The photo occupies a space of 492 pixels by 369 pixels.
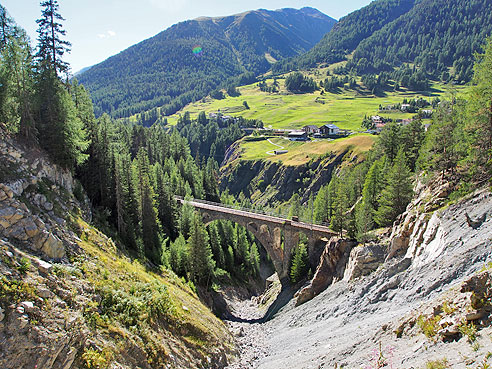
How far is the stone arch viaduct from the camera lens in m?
52.9

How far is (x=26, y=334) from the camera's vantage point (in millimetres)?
14398

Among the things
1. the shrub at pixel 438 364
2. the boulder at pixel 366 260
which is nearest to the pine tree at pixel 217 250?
the boulder at pixel 366 260

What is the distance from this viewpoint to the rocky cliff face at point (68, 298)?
49.1 ft

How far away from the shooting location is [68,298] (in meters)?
17.8

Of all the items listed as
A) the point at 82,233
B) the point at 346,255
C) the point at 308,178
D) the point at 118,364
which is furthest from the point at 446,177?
the point at 308,178

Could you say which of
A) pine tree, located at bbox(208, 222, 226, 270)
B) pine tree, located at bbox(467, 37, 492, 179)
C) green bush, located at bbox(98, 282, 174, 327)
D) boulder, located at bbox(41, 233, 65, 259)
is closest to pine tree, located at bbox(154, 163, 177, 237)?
pine tree, located at bbox(208, 222, 226, 270)

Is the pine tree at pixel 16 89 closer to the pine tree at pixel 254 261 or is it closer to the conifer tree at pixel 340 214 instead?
the conifer tree at pixel 340 214

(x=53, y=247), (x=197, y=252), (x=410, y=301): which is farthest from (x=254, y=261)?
(x=53, y=247)

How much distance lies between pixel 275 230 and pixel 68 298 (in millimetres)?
46765

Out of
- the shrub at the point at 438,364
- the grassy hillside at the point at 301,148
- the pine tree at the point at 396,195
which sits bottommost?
the grassy hillside at the point at 301,148

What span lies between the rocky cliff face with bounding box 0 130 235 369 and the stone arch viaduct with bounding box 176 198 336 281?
82.5ft

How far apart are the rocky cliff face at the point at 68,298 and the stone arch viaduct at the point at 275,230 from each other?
25150 millimetres

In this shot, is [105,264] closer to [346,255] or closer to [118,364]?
[118,364]

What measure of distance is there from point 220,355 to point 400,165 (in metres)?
28.0
